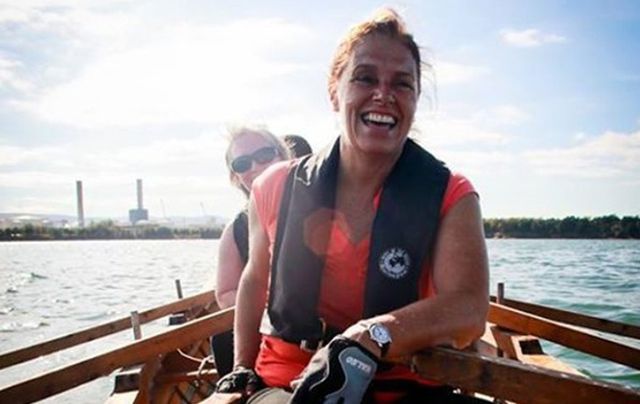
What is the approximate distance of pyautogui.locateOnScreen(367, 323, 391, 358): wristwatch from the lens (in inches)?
78.3

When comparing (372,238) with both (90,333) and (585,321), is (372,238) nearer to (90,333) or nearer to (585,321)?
(90,333)

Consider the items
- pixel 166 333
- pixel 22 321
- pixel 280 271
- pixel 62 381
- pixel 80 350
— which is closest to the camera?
pixel 280 271

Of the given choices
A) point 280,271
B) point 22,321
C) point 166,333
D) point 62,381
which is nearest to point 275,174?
point 280,271

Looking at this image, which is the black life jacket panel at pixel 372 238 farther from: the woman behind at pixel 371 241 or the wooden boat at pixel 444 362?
the wooden boat at pixel 444 362

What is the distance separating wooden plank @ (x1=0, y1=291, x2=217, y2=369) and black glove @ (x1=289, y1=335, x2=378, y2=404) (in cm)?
281

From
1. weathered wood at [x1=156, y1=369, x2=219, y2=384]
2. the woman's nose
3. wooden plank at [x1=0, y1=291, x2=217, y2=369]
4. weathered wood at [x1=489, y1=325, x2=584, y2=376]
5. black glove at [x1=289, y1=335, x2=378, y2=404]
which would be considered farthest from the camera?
weathered wood at [x1=156, y1=369, x2=219, y2=384]

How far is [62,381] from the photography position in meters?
2.84

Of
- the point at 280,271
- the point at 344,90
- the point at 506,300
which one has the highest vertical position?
the point at 344,90

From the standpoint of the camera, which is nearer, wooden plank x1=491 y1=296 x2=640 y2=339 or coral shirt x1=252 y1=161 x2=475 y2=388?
coral shirt x1=252 y1=161 x2=475 y2=388

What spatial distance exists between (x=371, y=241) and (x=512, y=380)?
0.80 metres

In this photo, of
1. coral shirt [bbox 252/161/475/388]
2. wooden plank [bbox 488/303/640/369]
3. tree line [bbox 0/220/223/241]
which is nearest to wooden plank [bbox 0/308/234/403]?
coral shirt [bbox 252/161/475/388]

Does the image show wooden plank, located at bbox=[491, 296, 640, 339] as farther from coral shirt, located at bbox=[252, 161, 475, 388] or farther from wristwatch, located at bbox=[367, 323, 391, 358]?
wristwatch, located at bbox=[367, 323, 391, 358]

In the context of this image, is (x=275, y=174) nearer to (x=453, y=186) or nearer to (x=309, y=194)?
(x=309, y=194)

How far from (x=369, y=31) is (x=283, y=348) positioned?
1536 mm
